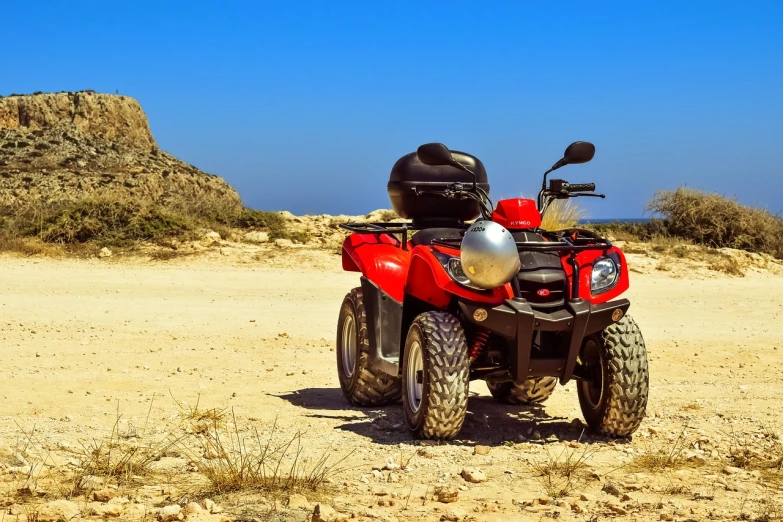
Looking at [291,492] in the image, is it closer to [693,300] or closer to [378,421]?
[378,421]

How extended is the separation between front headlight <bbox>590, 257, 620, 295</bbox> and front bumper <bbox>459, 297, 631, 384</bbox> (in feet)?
0.38

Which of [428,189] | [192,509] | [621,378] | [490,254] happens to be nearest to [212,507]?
[192,509]

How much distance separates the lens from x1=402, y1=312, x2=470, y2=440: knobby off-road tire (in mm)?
5559

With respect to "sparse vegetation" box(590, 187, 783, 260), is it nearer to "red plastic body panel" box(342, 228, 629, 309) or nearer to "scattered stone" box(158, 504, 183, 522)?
"red plastic body panel" box(342, 228, 629, 309)

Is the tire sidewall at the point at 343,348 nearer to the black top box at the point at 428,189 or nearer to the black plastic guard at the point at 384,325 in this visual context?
the black plastic guard at the point at 384,325

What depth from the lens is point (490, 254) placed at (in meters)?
5.25

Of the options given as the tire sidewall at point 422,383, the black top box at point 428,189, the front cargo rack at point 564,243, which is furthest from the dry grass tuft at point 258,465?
the black top box at point 428,189

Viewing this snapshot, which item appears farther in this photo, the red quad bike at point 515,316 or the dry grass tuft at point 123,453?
the red quad bike at point 515,316

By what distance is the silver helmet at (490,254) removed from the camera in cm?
525

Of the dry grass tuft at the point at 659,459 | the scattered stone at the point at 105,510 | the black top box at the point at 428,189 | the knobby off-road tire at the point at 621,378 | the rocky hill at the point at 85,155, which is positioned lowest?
the scattered stone at the point at 105,510

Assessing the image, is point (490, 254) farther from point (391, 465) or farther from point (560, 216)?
point (560, 216)

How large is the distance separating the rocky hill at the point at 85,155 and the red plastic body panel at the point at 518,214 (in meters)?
15.5

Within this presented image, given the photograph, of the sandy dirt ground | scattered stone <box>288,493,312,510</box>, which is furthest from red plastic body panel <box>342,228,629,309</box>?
scattered stone <box>288,493,312,510</box>

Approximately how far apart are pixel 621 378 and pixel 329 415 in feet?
6.80
